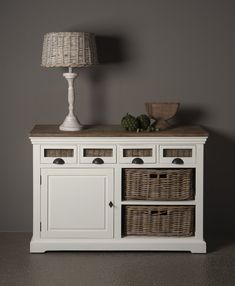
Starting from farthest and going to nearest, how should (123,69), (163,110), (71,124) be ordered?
(123,69), (163,110), (71,124)

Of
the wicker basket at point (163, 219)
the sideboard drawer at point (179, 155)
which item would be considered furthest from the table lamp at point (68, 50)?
the wicker basket at point (163, 219)

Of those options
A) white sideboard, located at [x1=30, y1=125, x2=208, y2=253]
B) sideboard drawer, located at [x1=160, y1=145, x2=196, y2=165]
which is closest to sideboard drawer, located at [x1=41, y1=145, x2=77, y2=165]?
white sideboard, located at [x1=30, y1=125, x2=208, y2=253]

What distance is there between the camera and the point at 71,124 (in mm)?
4605

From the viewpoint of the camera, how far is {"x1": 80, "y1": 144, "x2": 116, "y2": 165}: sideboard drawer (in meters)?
4.50

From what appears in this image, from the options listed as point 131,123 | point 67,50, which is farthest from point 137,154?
point 67,50

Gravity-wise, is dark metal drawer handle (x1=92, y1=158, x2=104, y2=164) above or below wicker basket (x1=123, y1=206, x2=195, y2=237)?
above

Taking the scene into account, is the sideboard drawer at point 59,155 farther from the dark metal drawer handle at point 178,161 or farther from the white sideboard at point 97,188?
the dark metal drawer handle at point 178,161

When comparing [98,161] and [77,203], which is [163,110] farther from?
[77,203]

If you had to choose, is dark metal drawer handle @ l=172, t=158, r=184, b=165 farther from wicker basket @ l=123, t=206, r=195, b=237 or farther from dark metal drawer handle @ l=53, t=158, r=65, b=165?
dark metal drawer handle @ l=53, t=158, r=65, b=165

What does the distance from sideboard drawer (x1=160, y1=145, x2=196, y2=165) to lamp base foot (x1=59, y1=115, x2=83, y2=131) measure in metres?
0.62

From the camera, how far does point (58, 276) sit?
4070 mm

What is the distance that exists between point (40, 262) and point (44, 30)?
171cm

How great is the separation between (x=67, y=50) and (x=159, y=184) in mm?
1114
